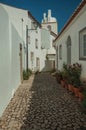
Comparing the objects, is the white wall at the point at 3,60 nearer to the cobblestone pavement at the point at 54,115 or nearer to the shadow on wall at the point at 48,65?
the cobblestone pavement at the point at 54,115

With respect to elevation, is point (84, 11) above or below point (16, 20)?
below

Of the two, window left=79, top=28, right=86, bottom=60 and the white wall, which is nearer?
the white wall

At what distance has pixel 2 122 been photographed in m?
5.93

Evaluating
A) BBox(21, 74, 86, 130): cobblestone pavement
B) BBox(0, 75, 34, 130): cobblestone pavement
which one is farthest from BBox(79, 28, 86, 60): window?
BBox(0, 75, 34, 130): cobblestone pavement

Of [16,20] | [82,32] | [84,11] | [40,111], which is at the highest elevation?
[16,20]

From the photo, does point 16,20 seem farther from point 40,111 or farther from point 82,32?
point 40,111

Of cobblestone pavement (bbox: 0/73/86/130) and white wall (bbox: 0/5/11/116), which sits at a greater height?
white wall (bbox: 0/5/11/116)

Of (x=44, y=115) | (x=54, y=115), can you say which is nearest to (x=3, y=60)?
(x=44, y=115)

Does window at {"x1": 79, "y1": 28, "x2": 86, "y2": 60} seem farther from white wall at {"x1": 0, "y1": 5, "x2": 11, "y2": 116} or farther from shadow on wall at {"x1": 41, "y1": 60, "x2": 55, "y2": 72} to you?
shadow on wall at {"x1": 41, "y1": 60, "x2": 55, "y2": 72}

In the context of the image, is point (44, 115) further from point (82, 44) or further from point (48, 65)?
point (48, 65)

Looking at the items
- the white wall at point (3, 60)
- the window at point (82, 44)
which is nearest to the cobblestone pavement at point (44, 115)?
the white wall at point (3, 60)

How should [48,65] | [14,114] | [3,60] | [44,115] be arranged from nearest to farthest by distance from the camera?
[44,115] → [14,114] → [3,60] → [48,65]

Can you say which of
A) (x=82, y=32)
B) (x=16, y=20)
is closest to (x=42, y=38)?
(x=16, y=20)

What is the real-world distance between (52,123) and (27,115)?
3.35 feet
